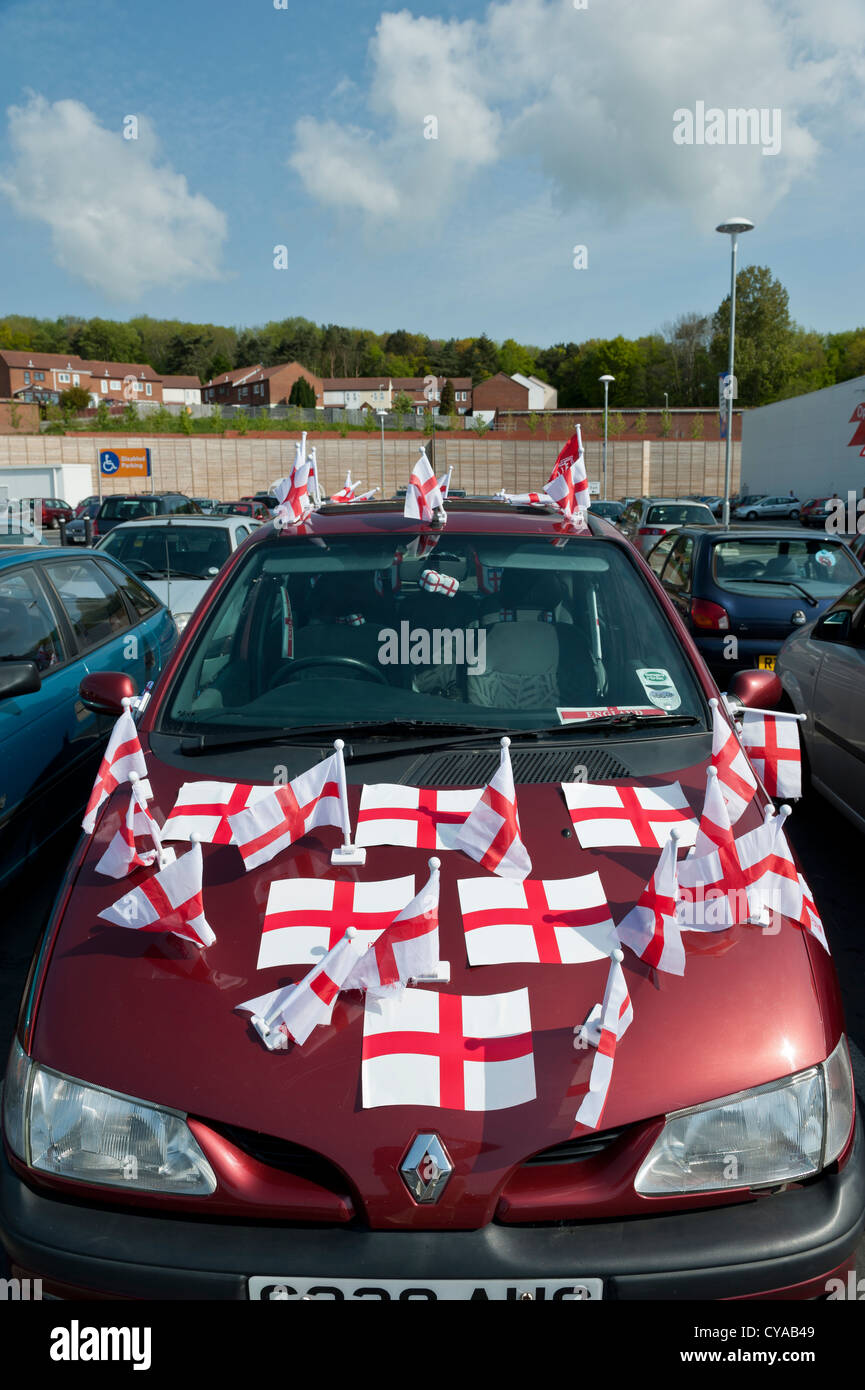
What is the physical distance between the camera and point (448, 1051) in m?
1.93

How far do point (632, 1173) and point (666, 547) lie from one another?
10506mm

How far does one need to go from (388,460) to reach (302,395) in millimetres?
30532

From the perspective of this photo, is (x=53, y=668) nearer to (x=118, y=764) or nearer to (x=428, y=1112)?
(x=118, y=764)

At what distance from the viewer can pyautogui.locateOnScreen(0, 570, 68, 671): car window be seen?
5.18 metres

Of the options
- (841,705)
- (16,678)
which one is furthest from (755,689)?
(16,678)

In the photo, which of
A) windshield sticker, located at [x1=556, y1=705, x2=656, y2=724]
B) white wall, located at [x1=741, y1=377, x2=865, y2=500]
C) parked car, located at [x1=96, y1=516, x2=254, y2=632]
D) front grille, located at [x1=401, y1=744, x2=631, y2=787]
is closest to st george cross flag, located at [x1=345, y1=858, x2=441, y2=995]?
front grille, located at [x1=401, y1=744, x2=631, y2=787]

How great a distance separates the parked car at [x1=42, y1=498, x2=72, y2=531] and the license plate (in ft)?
127

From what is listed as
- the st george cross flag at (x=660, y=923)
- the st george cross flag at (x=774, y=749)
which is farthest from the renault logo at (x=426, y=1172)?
the st george cross flag at (x=774, y=749)

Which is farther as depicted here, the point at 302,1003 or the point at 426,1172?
the point at 302,1003

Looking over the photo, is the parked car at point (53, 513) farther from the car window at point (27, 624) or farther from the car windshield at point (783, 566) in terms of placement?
the car window at point (27, 624)

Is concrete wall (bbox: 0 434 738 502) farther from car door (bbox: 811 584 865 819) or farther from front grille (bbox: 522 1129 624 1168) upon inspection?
front grille (bbox: 522 1129 624 1168)

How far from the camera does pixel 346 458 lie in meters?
65.4
